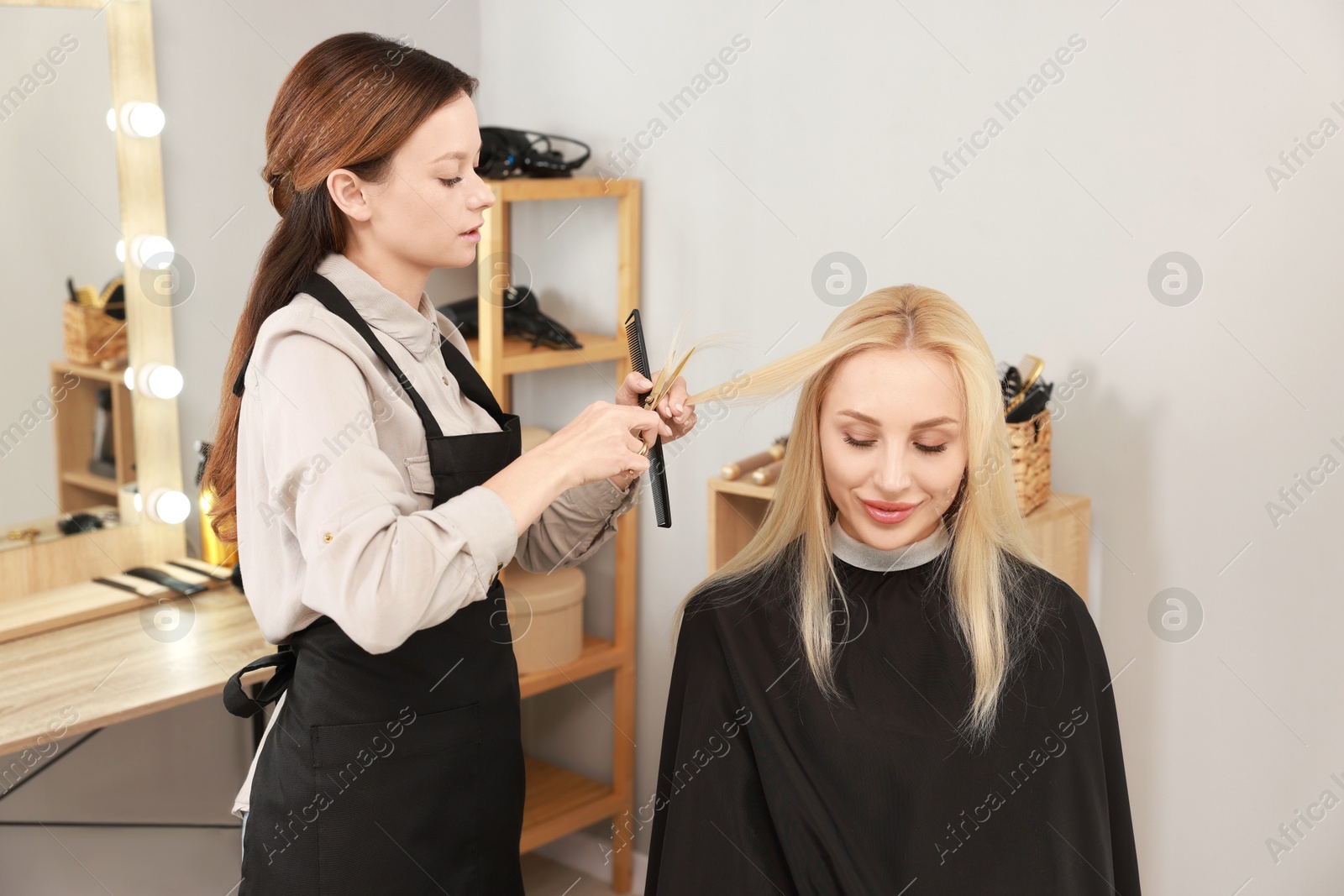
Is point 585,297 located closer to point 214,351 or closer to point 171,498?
point 214,351

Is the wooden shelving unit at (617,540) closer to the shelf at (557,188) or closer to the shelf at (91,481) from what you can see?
the shelf at (557,188)

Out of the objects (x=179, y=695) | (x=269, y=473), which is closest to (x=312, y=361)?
(x=269, y=473)

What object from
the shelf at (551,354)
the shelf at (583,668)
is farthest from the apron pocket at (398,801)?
the shelf at (551,354)

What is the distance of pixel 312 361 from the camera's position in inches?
47.2

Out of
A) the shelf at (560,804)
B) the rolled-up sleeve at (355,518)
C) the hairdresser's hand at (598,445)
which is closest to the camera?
the rolled-up sleeve at (355,518)

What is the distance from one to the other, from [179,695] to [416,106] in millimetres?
1064

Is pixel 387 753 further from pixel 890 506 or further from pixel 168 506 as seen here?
pixel 168 506

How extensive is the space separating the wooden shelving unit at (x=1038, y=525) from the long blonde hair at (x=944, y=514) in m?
0.16

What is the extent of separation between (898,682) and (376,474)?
699 millimetres

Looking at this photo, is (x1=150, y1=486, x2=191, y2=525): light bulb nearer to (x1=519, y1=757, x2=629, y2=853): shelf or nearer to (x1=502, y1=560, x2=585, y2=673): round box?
(x1=502, y1=560, x2=585, y2=673): round box

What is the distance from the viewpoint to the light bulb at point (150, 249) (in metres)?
2.17

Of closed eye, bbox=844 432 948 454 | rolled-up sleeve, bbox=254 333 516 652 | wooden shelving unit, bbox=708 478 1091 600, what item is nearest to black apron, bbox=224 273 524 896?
rolled-up sleeve, bbox=254 333 516 652

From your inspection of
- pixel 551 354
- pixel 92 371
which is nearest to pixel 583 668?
pixel 551 354

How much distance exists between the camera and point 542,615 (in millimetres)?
2398
